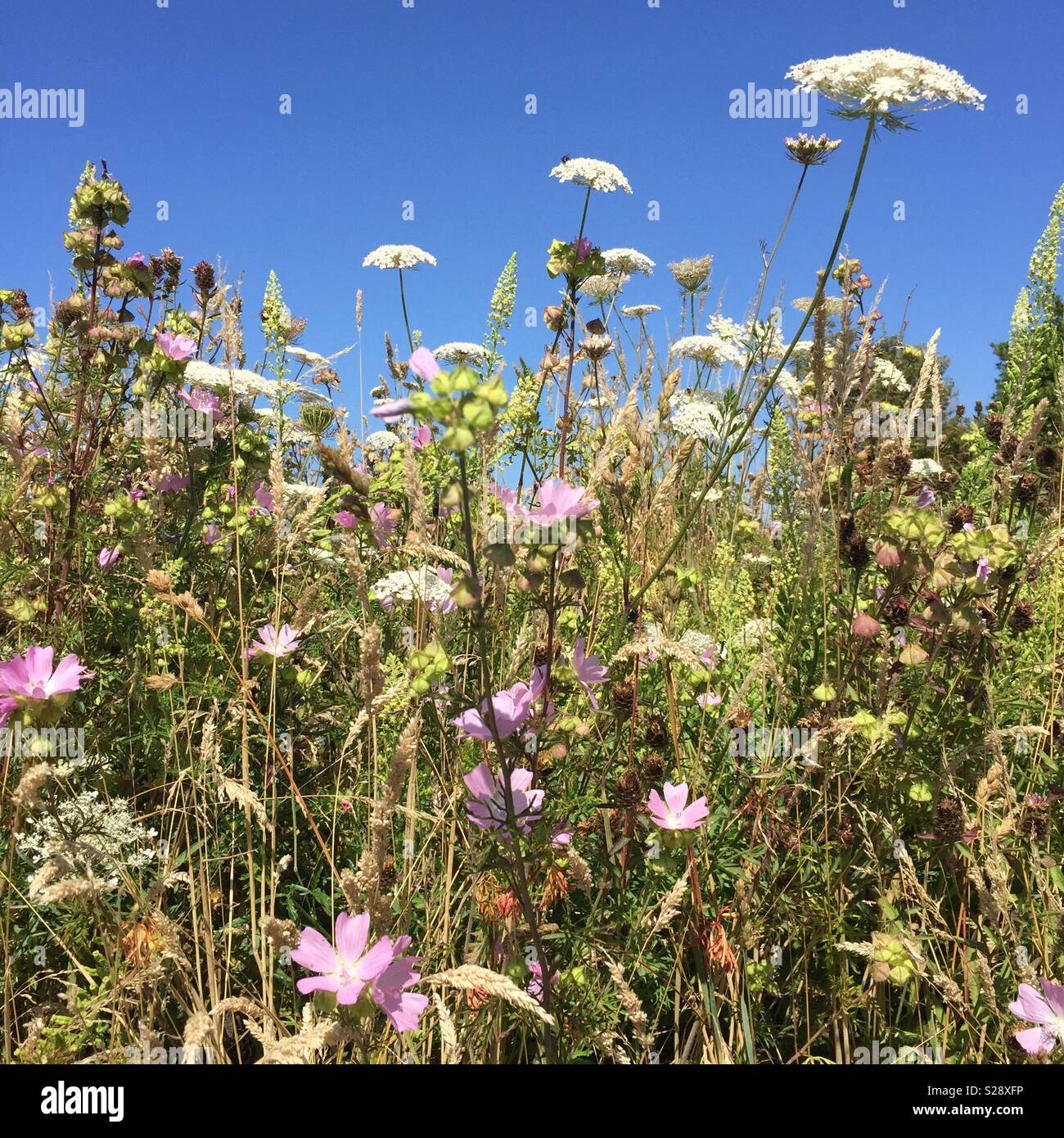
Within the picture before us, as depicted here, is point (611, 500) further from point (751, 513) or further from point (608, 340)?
point (751, 513)

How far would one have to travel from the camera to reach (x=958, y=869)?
1968 millimetres

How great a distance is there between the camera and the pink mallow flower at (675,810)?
62.1 inches

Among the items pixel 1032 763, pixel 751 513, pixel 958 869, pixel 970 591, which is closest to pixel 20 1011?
Answer: pixel 958 869

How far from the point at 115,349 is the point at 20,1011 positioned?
198cm

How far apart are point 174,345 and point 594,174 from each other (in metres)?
1.47

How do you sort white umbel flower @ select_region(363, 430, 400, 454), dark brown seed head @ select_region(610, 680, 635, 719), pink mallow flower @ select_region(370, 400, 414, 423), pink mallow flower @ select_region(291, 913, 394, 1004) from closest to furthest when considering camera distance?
1. pink mallow flower @ select_region(370, 400, 414, 423)
2. pink mallow flower @ select_region(291, 913, 394, 1004)
3. dark brown seed head @ select_region(610, 680, 635, 719)
4. white umbel flower @ select_region(363, 430, 400, 454)

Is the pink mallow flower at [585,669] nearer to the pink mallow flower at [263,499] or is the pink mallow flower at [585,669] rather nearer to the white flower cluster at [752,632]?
the white flower cluster at [752,632]

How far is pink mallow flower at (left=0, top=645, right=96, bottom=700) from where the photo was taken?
1491 mm

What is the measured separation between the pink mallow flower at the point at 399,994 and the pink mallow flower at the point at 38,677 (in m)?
0.78

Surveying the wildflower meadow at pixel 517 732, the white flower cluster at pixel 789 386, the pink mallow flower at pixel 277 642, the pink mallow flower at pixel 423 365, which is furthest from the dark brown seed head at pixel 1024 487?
the pink mallow flower at pixel 277 642

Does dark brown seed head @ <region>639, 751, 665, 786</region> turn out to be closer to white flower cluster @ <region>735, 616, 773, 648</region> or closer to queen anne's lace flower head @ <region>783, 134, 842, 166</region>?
white flower cluster @ <region>735, 616, 773, 648</region>

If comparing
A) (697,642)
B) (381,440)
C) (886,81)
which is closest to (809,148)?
(886,81)

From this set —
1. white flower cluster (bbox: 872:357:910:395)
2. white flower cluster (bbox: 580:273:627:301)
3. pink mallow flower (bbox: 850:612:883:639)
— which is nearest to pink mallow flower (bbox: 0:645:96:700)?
pink mallow flower (bbox: 850:612:883:639)

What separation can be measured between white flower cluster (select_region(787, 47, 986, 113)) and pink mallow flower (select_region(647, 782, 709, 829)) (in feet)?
5.90
